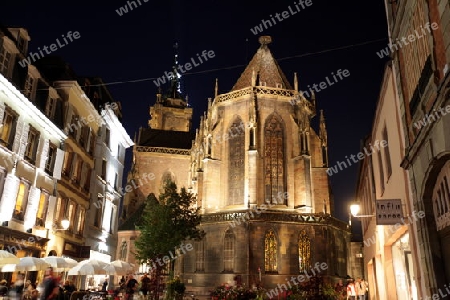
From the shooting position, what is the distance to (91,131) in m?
26.5

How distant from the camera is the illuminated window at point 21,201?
1759 centimetres

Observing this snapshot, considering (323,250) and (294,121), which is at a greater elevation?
(294,121)

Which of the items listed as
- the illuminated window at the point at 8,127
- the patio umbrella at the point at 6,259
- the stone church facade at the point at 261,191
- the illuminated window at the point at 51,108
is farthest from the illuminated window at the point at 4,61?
the stone church facade at the point at 261,191

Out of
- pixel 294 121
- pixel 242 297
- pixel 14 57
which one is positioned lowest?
pixel 242 297

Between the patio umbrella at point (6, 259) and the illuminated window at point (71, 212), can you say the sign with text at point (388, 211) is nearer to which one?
the patio umbrella at point (6, 259)

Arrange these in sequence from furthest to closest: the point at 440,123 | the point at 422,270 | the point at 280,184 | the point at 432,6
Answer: the point at 280,184 → the point at 422,270 → the point at 432,6 → the point at 440,123

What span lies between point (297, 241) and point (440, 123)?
22.4 metres

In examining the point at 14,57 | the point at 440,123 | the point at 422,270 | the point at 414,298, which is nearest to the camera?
the point at 440,123

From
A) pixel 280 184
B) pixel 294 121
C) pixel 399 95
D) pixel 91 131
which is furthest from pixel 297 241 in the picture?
pixel 399 95

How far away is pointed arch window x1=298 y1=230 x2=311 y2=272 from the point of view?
2780 cm

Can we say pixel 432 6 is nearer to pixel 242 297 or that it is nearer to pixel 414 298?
pixel 414 298

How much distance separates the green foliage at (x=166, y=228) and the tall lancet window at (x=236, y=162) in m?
4.34

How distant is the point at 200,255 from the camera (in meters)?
29.2

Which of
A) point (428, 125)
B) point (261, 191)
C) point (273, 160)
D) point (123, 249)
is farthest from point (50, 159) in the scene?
point (123, 249)
